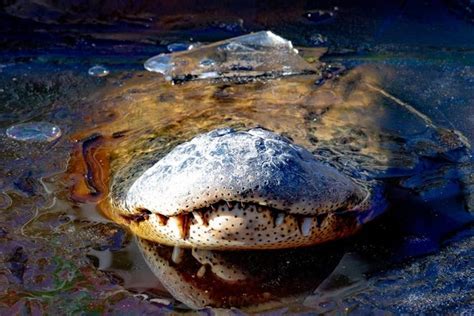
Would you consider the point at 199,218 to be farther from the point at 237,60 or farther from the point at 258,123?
the point at 237,60

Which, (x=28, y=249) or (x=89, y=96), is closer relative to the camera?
(x=28, y=249)

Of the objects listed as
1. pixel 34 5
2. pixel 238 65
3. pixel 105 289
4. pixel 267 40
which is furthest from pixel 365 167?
pixel 34 5

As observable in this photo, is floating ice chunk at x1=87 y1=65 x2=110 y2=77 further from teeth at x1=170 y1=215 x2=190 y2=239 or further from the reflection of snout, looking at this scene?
teeth at x1=170 y1=215 x2=190 y2=239

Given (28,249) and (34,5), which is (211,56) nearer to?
(34,5)

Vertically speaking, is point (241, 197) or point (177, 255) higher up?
point (241, 197)

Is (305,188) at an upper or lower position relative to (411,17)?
upper

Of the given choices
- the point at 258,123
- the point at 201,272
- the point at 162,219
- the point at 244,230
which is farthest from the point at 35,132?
the point at 244,230

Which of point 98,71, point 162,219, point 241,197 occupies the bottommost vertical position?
point 98,71
